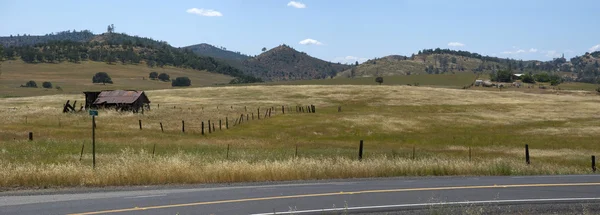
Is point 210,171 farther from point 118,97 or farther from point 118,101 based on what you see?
point 118,97

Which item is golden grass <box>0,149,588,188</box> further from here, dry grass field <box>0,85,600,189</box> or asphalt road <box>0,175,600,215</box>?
asphalt road <box>0,175,600,215</box>

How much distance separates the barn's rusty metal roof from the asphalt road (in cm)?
6148

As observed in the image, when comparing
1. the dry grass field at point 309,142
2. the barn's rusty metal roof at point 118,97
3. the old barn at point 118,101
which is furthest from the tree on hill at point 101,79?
the barn's rusty metal roof at point 118,97

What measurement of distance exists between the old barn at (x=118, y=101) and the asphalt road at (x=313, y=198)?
59424mm

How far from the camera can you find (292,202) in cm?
1537

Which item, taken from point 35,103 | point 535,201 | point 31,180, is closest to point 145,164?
point 31,180

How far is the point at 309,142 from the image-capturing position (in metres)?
43.5

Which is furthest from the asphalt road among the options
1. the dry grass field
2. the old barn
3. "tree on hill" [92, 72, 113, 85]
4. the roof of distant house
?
"tree on hill" [92, 72, 113, 85]

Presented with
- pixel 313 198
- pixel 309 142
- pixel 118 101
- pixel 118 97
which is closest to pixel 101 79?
pixel 118 97

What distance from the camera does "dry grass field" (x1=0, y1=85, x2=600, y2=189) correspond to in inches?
808

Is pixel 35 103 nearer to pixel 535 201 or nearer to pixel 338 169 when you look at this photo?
pixel 338 169

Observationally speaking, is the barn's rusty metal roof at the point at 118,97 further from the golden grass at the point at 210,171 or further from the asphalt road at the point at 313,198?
the asphalt road at the point at 313,198

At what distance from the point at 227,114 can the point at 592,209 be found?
56929mm

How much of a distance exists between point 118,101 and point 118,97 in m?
1.39
